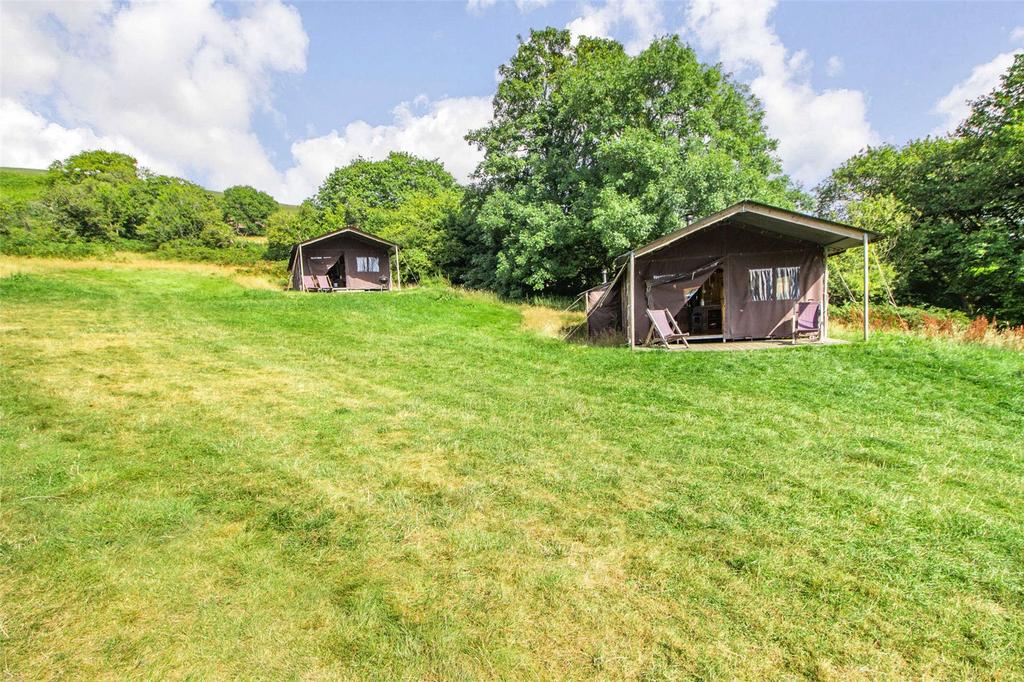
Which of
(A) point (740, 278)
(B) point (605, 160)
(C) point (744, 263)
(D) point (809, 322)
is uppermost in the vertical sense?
(B) point (605, 160)

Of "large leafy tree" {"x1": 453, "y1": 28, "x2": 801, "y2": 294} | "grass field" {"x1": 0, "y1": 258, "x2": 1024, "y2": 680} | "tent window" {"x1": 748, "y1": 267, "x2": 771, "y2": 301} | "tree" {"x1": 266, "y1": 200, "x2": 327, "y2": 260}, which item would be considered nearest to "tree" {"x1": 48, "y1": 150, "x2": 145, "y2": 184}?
"tree" {"x1": 266, "y1": 200, "x2": 327, "y2": 260}

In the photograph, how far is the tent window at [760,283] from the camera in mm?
11852

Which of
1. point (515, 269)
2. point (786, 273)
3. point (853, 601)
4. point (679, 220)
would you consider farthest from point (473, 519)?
point (515, 269)

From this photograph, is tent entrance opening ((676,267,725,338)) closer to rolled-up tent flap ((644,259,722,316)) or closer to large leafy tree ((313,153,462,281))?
rolled-up tent flap ((644,259,722,316))

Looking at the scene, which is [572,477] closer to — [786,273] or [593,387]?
[593,387]

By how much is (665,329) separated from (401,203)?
37238 mm

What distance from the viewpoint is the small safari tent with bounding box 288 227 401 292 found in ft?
77.6

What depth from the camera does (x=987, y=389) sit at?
258 inches

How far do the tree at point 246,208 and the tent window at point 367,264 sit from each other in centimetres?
4170

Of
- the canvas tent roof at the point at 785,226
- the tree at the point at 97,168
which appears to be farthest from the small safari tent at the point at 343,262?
the tree at the point at 97,168

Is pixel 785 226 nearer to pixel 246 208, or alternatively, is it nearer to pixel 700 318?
pixel 700 318

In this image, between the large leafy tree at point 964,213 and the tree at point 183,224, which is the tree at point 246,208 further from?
the large leafy tree at point 964,213

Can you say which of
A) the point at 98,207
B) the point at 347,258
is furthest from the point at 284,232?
the point at 347,258

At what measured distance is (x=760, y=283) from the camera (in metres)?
11.9
